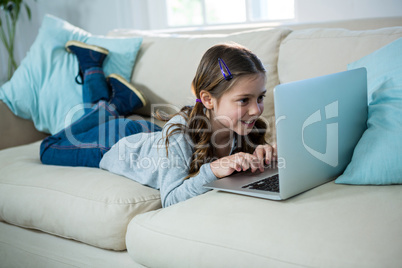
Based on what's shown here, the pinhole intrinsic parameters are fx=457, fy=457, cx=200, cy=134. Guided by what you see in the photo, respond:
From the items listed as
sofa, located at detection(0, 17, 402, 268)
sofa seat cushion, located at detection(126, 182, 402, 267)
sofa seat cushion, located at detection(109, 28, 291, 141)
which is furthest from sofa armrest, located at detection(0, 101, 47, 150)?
sofa seat cushion, located at detection(126, 182, 402, 267)

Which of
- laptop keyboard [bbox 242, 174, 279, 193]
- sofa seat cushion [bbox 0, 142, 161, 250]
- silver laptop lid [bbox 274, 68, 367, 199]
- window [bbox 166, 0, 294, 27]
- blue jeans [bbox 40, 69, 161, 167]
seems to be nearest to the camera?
silver laptop lid [bbox 274, 68, 367, 199]

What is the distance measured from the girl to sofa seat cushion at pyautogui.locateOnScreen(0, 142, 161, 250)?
73 mm

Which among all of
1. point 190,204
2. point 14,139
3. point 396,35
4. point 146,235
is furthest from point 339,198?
point 14,139

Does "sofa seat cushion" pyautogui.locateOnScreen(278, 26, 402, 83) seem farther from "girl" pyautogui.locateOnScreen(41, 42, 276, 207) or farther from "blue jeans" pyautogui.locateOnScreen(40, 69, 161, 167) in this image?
"blue jeans" pyautogui.locateOnScreen(40, 69, 161, 167)

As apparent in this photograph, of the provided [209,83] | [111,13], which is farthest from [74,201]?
[111,13]

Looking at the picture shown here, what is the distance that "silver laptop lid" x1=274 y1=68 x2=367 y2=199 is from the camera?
1.04m

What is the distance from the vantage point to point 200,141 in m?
1.45

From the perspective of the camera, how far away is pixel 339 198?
43.4 inches

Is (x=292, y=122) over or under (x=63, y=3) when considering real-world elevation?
under

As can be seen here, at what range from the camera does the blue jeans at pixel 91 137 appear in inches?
68.0

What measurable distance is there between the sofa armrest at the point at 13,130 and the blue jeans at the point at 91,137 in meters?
0.38

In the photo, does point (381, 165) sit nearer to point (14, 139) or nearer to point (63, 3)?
point (14, 139)

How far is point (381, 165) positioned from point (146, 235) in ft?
2.05

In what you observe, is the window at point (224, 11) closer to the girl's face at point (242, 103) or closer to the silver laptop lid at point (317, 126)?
the girl's face at point (242, 103)
